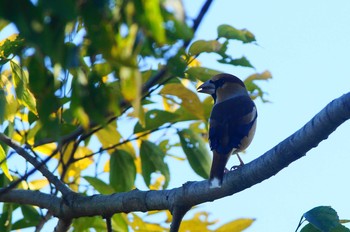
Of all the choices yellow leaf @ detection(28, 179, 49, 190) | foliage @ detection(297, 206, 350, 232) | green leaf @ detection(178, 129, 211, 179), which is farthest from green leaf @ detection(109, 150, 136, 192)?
foliage @ detection(297, 206, 350, 232)

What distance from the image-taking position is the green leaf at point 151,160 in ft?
15.6

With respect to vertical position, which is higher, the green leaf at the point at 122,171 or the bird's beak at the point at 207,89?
the bird's beak at the point at 207,89

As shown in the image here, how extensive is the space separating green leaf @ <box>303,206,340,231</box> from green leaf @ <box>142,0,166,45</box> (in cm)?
176

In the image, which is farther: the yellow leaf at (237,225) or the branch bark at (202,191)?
the yellow leaf at (237,225)

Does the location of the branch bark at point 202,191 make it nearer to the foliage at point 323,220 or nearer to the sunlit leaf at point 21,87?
→ the foliage at point 323,220

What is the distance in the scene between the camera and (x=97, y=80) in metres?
1.85

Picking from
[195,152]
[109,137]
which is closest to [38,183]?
[109,137]

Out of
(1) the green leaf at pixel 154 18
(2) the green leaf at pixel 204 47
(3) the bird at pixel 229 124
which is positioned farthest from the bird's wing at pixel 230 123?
(1) the green leaf at pixel 154 18

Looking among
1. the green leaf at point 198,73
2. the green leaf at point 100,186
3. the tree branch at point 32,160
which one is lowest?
the tree branch at point 32,160

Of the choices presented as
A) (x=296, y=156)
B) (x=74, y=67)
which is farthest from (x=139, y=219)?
(x=74, y=67)

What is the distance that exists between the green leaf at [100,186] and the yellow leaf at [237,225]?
27.8 inches

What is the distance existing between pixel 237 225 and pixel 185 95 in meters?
0.75

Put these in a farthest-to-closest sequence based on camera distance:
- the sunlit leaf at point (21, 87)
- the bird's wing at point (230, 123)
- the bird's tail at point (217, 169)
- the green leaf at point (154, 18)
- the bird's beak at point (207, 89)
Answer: the bird's beak at point (207, 89) → the bird's wing at point (230, 123) → the bird's tail at point (217, 169) → the sunlit leaf at point (21, 87) → the green leaf at point (154, 18)

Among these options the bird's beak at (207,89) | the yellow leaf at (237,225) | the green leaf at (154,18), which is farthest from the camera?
the bird's beak at (207,89)
